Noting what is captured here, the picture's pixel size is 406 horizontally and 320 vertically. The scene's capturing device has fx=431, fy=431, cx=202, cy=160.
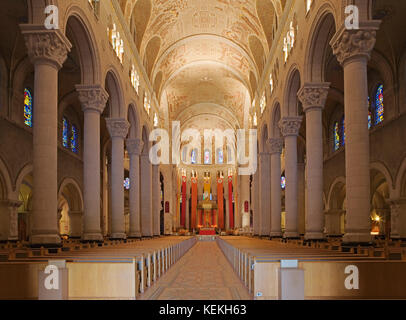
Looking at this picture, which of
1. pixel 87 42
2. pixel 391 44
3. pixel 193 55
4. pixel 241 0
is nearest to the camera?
pixel 87 42

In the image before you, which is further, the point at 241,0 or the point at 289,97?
the point at 241,0

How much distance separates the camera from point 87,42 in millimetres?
15938

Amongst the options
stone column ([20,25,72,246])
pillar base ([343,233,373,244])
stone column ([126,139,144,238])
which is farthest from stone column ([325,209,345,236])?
stone column ([20,25,72,246])

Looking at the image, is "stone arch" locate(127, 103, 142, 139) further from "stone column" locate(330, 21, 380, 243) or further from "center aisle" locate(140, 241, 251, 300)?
"stone column" locate(330, 21, 380, 243)

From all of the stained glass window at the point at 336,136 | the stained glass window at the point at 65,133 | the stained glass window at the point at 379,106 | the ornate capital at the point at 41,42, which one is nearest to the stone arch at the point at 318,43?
the stained glass window at the point at 379,106

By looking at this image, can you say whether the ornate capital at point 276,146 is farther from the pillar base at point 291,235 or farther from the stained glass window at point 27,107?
the stained glass window at point 27,107

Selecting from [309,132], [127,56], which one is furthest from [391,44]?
[127,56]

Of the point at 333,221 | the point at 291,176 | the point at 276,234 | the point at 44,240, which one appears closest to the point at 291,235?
the point at 291,176

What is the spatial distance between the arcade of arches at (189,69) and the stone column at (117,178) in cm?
5

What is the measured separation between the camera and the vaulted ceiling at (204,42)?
2483 cm

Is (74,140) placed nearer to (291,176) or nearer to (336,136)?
(291,176)

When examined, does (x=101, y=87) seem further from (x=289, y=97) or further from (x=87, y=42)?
(x=289, y=97)
